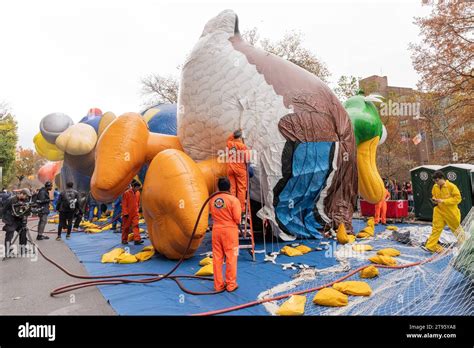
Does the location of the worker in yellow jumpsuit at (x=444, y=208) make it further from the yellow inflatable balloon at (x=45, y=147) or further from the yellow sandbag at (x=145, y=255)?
the yellow inflatable balloon at (x=45, y=147)

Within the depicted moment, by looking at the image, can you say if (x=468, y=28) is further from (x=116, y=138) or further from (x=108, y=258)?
(x=108, y=258)

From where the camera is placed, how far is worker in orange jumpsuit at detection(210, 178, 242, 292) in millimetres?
3857

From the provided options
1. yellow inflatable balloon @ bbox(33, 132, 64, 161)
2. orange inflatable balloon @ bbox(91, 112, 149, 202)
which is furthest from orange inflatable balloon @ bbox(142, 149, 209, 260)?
yellow inflatable balloon @ bbox(33, 132, 64, 161)

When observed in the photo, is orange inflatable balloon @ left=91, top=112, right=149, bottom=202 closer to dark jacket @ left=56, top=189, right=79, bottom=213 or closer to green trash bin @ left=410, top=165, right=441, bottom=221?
dark jacket @ left=56, top=189, right=79, bottom=213

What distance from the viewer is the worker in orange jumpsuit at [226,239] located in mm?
3857

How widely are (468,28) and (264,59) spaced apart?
39.0 feet

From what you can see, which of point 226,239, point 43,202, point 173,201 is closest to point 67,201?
point 43,202

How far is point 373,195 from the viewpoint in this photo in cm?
795

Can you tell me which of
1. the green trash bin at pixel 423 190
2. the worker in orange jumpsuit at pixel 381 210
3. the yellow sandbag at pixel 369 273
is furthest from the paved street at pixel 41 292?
the green trash bin at pixel 423 190

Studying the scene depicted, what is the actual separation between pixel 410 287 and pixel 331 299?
3.66 ft

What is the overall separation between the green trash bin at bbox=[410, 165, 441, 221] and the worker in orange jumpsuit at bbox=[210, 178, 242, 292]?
861cm

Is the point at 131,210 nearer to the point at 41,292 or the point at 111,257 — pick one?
the point at 111,257

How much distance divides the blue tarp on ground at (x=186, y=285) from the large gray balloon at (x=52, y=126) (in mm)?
7301
